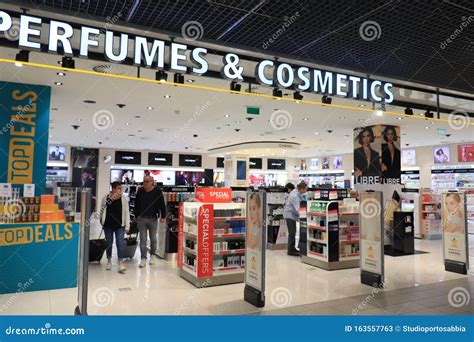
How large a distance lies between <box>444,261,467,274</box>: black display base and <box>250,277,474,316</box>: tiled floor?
1185 mm

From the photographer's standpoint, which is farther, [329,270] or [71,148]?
[71,148]

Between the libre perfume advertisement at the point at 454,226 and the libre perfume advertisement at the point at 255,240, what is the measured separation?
14.5ft

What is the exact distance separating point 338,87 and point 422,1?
5.60 ft

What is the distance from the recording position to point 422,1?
3.97 metres

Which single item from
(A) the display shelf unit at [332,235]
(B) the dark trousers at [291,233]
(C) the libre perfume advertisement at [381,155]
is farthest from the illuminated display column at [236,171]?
(A) the display shelf unit at [332,235]

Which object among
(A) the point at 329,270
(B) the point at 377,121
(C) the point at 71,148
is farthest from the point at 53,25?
(C) the point at 71,148

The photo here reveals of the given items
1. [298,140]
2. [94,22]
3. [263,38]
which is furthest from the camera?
[298,140]

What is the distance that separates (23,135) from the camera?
6625 millimetres

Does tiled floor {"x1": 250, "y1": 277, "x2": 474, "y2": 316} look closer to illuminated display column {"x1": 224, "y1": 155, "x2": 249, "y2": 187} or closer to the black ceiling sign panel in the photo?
the black ceiling sign panel

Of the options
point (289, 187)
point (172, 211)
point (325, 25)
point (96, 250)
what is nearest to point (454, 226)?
point (289, 187)

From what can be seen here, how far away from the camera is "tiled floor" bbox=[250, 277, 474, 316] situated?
14.1ft

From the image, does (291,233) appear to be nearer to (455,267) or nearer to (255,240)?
(455,267)

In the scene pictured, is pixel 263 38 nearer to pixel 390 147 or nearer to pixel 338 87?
pixel 338 87

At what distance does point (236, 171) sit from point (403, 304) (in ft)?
42.5
